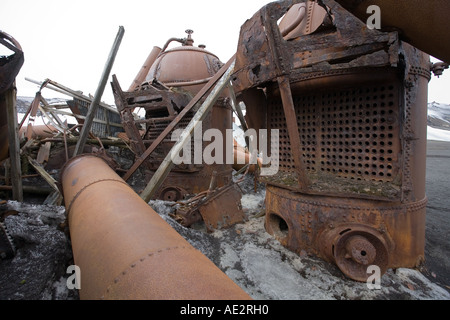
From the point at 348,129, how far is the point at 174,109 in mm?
3614

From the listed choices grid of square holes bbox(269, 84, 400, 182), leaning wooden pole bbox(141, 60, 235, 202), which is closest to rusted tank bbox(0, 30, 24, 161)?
leaning wooden pole bbox(141, 60, 235, 202)

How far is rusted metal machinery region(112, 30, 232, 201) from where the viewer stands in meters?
5.07

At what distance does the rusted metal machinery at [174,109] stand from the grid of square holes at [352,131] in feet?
9.28

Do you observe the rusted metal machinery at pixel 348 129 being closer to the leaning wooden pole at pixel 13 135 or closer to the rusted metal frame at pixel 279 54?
the rusted metal frame at pixel 279 54

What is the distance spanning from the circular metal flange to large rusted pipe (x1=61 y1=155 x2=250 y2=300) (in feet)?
7.01

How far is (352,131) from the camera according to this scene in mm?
3002

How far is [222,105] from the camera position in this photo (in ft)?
19.6

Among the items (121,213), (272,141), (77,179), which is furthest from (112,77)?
(121,213)

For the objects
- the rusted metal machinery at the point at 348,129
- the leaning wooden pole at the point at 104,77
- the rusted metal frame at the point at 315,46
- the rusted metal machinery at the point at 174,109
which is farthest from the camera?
the rusted metal machinery at the point at 174,109

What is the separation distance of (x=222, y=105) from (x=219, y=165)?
5.40ft

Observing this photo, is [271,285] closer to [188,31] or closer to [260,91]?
[260,91]

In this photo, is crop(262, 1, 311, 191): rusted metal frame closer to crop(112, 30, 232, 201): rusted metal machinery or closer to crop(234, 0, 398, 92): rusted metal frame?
crop(234, 0, 398, 92): rusted metal frame

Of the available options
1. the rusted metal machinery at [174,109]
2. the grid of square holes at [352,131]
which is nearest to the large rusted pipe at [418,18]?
the grid of square holes at [352,131]

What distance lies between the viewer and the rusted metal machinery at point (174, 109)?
16.6ft
